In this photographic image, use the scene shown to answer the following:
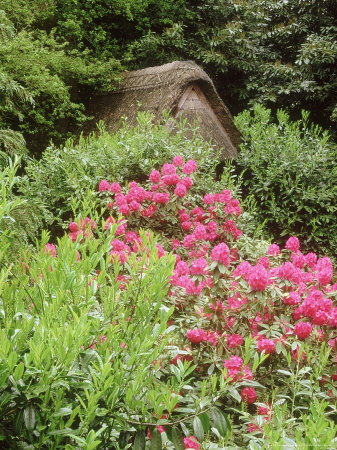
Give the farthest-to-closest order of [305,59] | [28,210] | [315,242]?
[305,59]
[315,242]
[28,210]

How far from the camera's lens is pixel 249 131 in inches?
293

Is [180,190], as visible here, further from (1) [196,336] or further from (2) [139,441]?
(2) [139,441]

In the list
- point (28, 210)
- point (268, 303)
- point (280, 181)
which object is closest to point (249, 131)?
point (280, 181)

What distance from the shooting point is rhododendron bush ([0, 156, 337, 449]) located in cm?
108

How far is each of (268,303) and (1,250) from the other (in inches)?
55.2

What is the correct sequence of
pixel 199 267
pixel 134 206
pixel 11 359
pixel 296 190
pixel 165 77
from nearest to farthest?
pixel 11 359, pixel 199 267, pixel 134 206, pixel 296 190, pixel 165 77

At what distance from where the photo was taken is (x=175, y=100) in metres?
6.62

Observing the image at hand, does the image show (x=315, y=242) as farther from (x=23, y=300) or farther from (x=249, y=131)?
(x=23, y=300)

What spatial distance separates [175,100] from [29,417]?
606 cm

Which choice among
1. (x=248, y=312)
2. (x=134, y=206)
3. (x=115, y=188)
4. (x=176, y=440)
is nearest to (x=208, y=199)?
(x=134, y=206)

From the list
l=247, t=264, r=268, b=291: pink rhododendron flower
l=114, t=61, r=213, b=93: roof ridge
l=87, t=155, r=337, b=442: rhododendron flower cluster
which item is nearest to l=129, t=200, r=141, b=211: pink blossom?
l=87, t=155, r=337, b=442: rhododendron flower cluster

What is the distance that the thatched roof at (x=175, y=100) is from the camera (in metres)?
6.73

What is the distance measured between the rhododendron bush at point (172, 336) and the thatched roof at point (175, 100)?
9.12 feet

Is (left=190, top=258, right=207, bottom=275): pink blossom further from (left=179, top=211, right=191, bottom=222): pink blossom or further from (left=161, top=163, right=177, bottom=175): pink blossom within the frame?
(left=161, top=163, right=177, bottom=175): pink blossom
